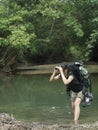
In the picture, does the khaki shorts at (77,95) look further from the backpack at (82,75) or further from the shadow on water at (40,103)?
the shadow on water at (40,103)

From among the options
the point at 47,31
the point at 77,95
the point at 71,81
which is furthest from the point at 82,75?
the point at 47,31


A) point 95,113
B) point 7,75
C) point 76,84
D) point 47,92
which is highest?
point 76,84

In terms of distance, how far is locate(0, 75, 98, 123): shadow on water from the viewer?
11773 mm

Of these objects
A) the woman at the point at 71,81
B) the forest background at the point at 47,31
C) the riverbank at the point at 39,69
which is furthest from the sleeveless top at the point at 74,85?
the riverbank at the point at 39,69

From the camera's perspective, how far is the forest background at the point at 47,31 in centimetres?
2823

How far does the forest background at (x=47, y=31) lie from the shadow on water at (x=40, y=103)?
7.03 metres

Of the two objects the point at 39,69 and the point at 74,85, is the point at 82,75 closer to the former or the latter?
the point at 74,85

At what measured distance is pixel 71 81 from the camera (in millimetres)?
10133

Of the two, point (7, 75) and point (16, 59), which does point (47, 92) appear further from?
point (16, 59)

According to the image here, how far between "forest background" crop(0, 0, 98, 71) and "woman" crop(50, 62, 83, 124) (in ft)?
54.5

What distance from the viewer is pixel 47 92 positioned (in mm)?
18062

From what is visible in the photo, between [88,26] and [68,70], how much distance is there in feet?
68.0

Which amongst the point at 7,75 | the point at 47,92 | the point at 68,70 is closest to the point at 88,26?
the point at 7,75

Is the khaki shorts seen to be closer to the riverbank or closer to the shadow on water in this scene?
the shadow on water
